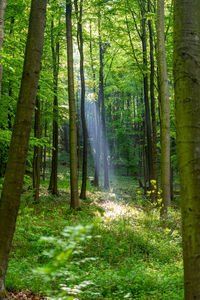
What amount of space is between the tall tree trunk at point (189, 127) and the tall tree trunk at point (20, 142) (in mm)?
2326

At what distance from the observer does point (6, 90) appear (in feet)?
32.4

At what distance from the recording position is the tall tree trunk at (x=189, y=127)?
2057 mm

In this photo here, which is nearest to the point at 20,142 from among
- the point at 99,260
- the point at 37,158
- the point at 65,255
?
the point at 65,255

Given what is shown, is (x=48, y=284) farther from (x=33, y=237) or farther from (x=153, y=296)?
(x=33, y=237)

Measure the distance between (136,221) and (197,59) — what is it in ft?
23.4

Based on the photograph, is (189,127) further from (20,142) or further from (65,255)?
(20,142)

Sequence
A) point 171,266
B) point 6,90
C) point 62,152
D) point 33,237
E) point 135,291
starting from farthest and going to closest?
1. point 62,152
2. point 6,90
3. point 33,237
4. point 171,266
5. point 135,291

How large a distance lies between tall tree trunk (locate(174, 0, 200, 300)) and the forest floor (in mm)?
834

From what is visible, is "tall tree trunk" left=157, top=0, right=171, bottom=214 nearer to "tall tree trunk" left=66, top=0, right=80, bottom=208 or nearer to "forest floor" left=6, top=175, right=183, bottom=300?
"forest floor" left=6, top=175, right=183, bottom=300

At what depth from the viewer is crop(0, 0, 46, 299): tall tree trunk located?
3.60 meters

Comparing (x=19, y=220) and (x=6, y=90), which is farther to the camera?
(x=6, y=90)

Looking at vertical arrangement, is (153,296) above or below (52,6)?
below

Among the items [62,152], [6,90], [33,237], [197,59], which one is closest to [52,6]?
[6,90]

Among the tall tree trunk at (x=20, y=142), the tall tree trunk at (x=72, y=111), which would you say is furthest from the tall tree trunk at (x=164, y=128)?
the tall tree trunk at (x=20, y=142)
